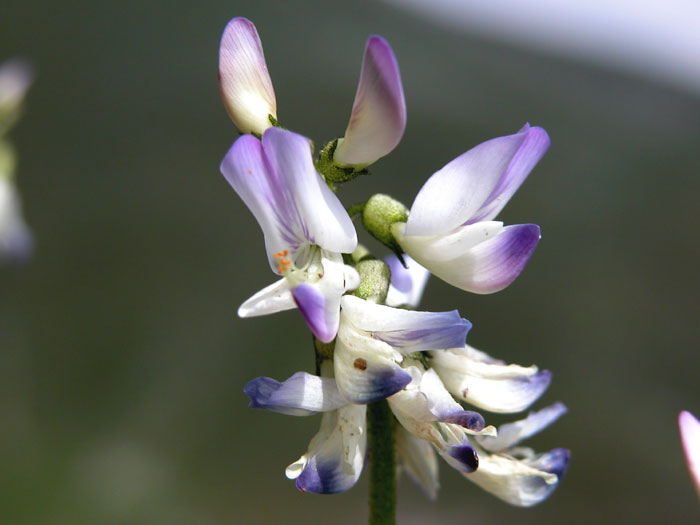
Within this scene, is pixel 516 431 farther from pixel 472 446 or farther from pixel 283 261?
pixel 283 261

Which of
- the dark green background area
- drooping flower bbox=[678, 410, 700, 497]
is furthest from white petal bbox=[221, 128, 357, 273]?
the dark green background area

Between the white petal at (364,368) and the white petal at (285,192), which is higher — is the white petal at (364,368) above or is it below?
below

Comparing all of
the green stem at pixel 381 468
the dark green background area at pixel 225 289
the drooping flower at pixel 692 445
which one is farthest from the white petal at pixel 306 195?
the dark green background area at pixel 225 289

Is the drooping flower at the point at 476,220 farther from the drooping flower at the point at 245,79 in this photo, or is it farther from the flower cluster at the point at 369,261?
the drooping flower at the point at 245,79

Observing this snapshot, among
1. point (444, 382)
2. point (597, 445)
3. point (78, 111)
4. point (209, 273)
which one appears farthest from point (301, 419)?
point (444, 382)

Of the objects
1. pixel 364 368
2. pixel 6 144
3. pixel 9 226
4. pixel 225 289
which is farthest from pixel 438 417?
pixel 225 289

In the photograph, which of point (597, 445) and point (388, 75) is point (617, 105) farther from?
point (388, 75)
